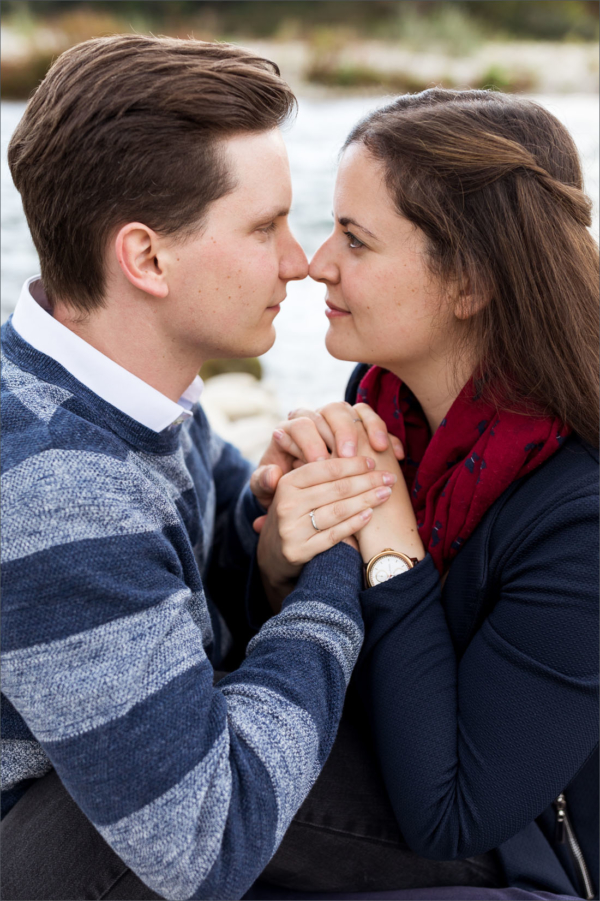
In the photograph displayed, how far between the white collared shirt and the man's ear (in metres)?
0.15

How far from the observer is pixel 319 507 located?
1.54 metres

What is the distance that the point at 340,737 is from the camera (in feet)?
5.36

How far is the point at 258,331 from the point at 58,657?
791 millimetres

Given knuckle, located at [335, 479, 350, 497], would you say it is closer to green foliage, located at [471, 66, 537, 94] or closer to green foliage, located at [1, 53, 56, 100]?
green foliage, located at [1, 53, 56, 100]

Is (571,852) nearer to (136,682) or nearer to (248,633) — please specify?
(248,633)

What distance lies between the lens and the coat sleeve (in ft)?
4.23

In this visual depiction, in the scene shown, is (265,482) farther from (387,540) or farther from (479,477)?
(479,477)

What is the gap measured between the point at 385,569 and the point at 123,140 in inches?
36.8

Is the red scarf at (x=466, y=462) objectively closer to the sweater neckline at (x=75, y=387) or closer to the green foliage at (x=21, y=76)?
Answer: the sweater neckline at (x=75, y=387)

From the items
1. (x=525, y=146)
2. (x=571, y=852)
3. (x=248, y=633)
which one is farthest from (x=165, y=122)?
(x=571, y=852)

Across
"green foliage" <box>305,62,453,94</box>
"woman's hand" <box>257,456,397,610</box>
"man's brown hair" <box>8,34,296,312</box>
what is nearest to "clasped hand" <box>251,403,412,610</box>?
"woman's hand" <box>257,456,397,610</box>

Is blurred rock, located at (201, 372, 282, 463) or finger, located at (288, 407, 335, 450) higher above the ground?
finger, located at (288, 407, 335, 450)

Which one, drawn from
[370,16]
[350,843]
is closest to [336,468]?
→ [350,843]

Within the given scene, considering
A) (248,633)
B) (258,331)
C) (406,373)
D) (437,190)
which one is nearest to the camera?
(437,190)
